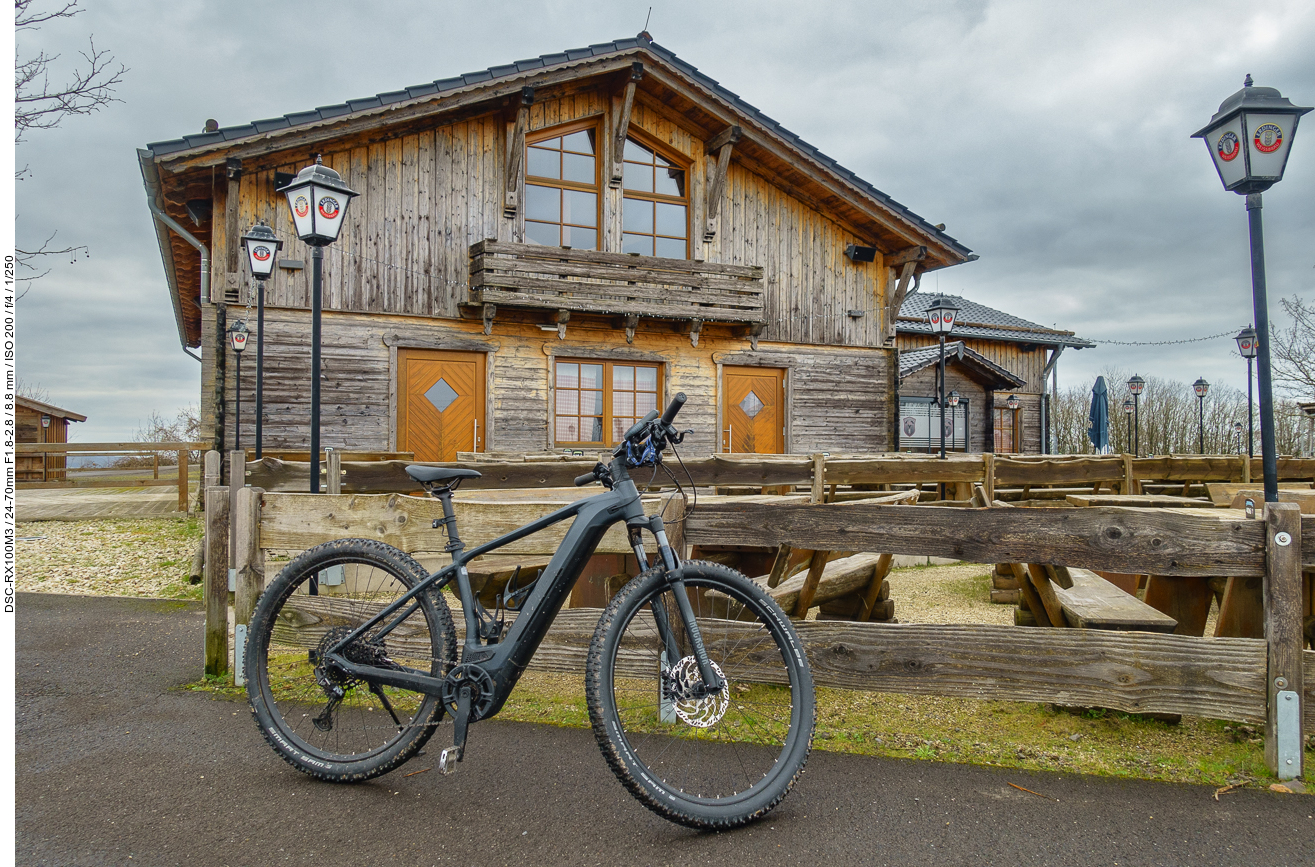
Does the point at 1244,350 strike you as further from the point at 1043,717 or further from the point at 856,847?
the point at 856,847

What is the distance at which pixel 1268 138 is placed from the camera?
4344 mm

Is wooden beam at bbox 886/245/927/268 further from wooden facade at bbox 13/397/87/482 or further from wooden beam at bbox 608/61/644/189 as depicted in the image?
wooden facade at bbox 13/397/87/482

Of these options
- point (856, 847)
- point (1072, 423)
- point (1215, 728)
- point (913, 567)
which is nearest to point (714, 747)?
point (856, 847)

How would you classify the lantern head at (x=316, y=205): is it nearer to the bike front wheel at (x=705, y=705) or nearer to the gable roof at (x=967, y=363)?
the bike front wheel at (x=705, y=705)

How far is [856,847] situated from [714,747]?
74 cm

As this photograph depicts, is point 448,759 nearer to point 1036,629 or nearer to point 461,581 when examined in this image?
point 461,581

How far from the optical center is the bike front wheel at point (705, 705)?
229cm

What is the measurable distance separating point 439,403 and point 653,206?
5.34 meters

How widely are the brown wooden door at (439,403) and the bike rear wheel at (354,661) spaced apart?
31.2 ft

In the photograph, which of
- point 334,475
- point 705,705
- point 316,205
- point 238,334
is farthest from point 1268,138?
point 238,334

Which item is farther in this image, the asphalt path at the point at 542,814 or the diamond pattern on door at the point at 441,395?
the diamond pattern on door at the point at 441,395

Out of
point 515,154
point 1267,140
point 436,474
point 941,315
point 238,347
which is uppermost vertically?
point 515,154

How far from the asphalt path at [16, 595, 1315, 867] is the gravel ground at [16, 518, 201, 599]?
4275 mm

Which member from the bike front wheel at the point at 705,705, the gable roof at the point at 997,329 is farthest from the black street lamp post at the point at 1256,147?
the gable roof at the point at 997,329
